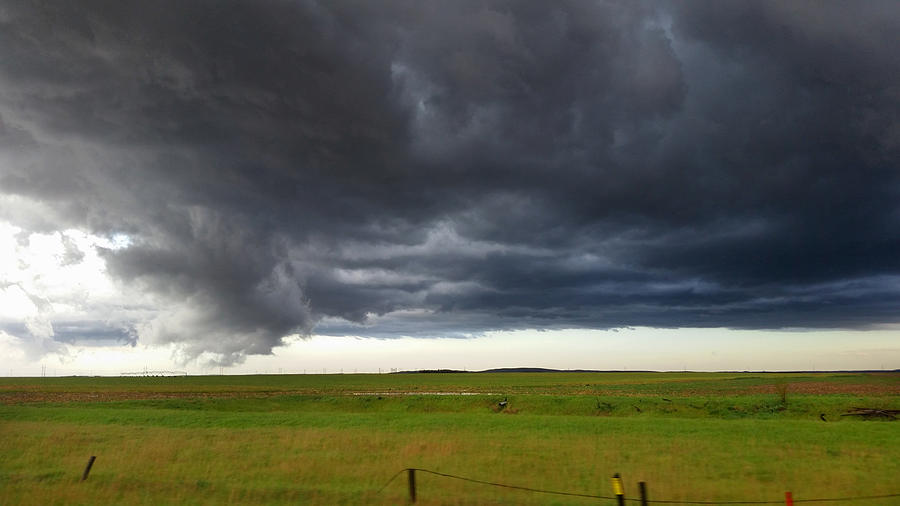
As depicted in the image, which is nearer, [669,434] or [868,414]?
[669,434]

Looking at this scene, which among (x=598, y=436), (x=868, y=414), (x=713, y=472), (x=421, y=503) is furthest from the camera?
(x=868, y=414)

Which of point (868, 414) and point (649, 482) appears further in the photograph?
point (868, 414)

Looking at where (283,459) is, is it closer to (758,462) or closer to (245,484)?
(245,484)

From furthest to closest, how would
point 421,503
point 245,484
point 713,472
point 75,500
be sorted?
point 713,472 < point 245,484 < point 75,500 < point 421,503

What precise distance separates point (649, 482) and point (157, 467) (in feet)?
72.8

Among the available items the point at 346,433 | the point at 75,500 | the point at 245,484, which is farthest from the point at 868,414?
the point at 75,500

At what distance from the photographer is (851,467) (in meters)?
29.4

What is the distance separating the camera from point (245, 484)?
23375 millimetres

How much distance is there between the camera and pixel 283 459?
99.8 ft

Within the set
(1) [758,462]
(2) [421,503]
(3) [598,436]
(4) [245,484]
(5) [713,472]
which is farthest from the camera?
(3) [598,436]

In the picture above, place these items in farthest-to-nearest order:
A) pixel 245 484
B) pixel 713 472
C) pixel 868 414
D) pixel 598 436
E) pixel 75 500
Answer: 1. pixel 868 414
2. pixel 598 436
3. pixel 713 472
4. pixel 245 484
5. pixel 75 500

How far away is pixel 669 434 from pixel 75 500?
1397 inches

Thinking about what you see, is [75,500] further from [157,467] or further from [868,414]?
[868,414]

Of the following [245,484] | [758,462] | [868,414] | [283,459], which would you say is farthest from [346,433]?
[868,414]
